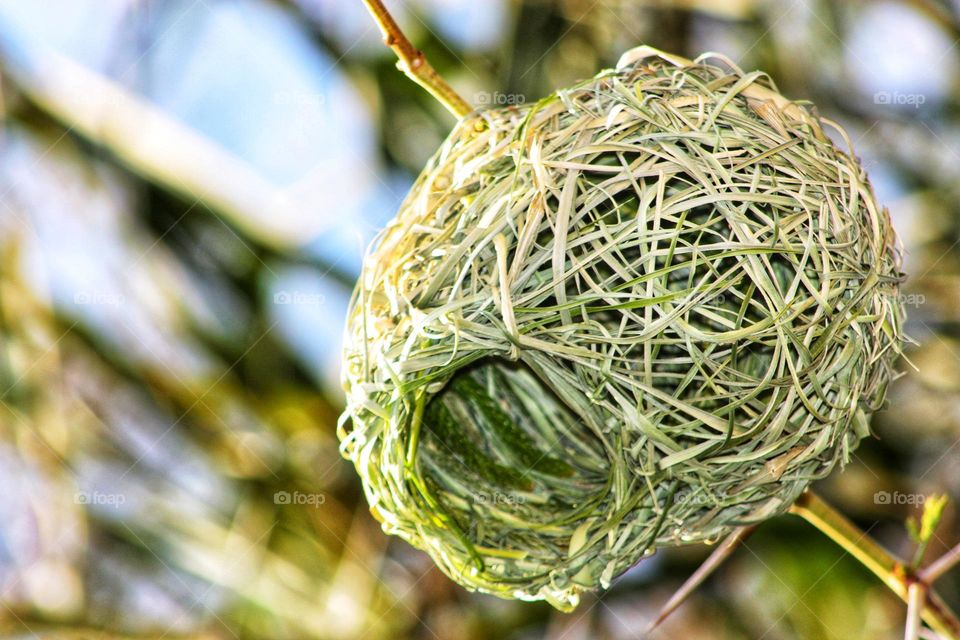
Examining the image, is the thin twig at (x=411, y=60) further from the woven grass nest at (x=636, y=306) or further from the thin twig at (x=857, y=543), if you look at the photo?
the thin twig at (x=857, y=543)

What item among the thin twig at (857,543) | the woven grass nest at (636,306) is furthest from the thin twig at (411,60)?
the thin twig at (857,543)

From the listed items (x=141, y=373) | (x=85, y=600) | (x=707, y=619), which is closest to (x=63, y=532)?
(x=85, y=600)

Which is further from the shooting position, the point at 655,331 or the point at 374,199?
the point at 374,199

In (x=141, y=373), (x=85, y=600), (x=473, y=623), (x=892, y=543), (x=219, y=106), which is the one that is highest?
(x=219, y=106)

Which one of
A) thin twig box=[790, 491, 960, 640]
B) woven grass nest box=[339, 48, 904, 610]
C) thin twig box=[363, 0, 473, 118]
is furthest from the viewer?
thin twig box=[790, 491, 960, 640]

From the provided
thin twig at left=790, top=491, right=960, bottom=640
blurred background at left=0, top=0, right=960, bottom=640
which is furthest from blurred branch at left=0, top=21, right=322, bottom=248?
thin twig at left=790, top=491, right=960, bottom=640

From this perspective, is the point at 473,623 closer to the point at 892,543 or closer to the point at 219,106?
the point at 892,543

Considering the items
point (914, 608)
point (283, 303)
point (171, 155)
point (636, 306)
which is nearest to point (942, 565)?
point (914, 608)

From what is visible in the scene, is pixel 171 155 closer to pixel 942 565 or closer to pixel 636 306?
pixel 636 306

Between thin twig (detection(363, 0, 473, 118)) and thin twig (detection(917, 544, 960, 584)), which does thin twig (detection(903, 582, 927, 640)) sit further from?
thin twig (detection(363, 0, 473, 118))
